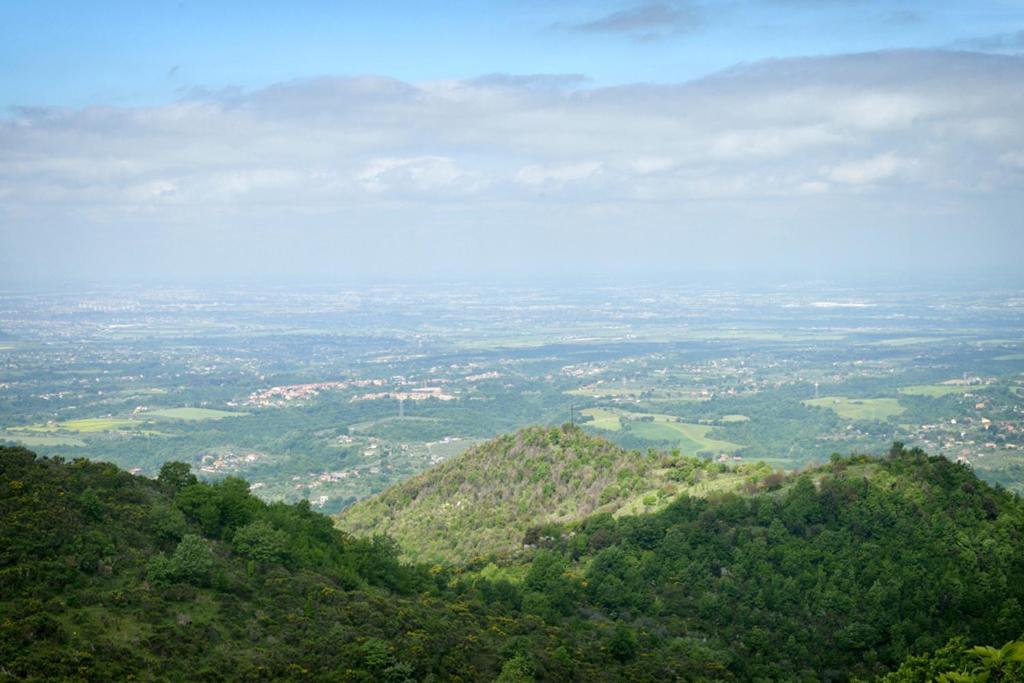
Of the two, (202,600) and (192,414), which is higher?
(202,600)

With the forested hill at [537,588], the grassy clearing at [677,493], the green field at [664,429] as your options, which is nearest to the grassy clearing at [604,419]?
the green field at [664,429]

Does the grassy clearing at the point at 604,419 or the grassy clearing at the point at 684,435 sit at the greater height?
the grassy clearing at the point at 604,419

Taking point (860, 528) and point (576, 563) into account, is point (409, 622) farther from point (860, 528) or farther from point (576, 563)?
point (860, 528)

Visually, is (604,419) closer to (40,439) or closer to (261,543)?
(40,439)

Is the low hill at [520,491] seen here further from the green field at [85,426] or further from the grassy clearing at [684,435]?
the green field at [85,426]

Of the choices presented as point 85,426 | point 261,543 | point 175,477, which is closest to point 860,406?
point 85,426

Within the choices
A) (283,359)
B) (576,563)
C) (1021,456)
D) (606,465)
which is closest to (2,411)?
(283,359)
